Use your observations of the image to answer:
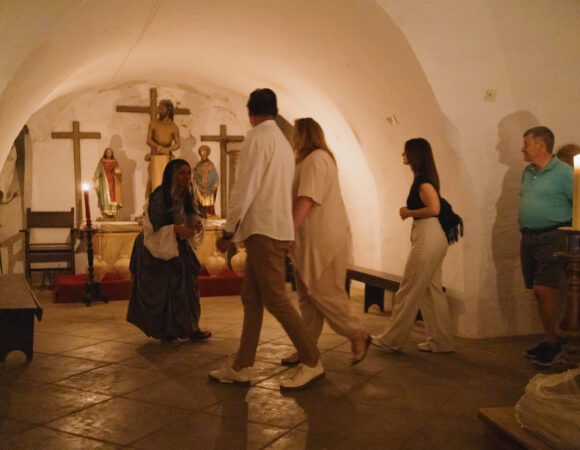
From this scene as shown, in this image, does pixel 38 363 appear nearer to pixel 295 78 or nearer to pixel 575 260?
pixel 575 260

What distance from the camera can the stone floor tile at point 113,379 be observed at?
3.46 metres

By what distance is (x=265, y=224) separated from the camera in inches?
129

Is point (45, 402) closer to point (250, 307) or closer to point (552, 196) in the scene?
point (250, 307)

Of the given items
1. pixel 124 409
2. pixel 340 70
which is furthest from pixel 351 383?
pixel 340 70

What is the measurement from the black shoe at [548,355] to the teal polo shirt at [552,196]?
0.84 meters

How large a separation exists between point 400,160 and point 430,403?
316cm

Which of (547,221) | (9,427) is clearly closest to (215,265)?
(547,221)

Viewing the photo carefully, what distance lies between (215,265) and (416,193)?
3.54 meters

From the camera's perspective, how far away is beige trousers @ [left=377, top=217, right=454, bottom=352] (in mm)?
4250

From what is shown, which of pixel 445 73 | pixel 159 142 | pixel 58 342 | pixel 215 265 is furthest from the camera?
pixel 159 142

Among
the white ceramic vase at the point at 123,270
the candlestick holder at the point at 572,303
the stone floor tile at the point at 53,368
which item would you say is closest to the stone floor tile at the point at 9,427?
the stone floor tile at the point at 53,368

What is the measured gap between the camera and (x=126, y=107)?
9.23 m

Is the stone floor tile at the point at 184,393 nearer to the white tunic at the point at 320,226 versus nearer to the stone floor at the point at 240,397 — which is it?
the stone floor at the point at 240,397

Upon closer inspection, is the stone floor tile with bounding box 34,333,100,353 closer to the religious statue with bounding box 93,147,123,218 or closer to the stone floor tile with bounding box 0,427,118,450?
the stone floor tile with bounding box 0,427,118,450
